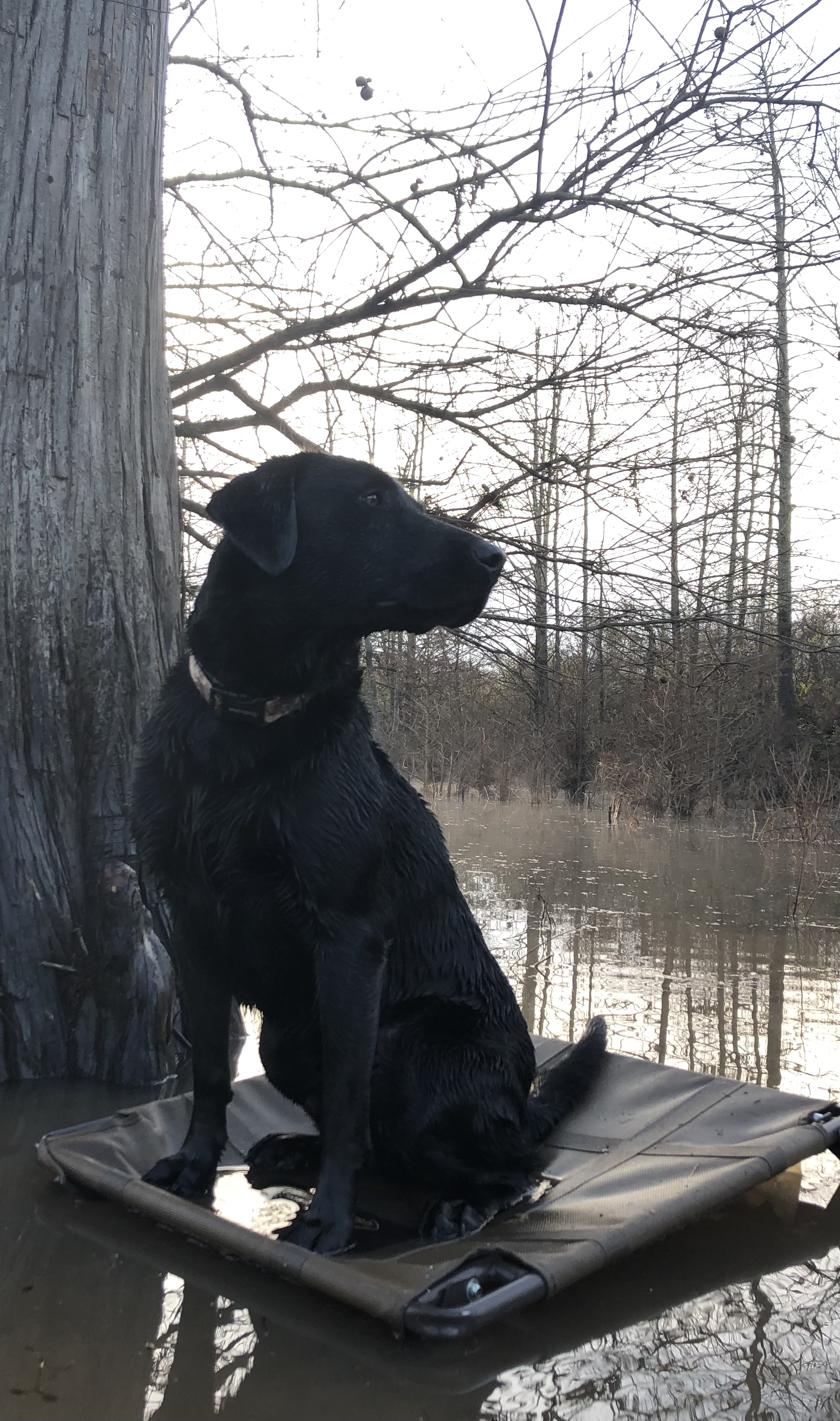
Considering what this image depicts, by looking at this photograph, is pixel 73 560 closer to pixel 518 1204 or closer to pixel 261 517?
pixel 261 517

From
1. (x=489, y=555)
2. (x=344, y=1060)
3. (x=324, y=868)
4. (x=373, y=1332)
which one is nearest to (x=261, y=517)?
(x=489, y=555)

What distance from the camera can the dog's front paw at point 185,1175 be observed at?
2.18 m

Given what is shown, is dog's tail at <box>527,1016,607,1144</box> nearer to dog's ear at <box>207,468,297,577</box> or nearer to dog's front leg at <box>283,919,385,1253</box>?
dog's front leg at <box>283,919,385,1253</box>

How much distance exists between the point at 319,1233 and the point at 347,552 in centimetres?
140

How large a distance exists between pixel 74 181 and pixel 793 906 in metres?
5.16

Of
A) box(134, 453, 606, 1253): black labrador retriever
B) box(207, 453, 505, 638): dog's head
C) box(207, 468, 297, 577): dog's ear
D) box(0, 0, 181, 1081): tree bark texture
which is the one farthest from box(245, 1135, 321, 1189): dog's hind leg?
box(207, 468, 297, 577): dog's ear

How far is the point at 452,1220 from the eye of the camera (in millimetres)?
2037

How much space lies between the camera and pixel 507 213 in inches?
151

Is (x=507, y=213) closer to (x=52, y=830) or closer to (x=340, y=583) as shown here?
(x=340, y=583)

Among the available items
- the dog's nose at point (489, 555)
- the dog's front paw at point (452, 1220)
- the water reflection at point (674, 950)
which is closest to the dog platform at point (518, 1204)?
the dog's front paw at point (452, 1220)

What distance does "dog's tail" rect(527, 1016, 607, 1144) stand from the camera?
8.50 feet

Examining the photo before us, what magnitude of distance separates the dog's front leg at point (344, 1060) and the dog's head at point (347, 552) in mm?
698

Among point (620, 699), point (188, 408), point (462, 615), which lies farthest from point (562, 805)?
point (462, 615)

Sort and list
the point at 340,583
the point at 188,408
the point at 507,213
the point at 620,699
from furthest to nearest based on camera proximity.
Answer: the point at 620,699 < the point at 188,408 < the point at 507,213 < the point at 340,583
